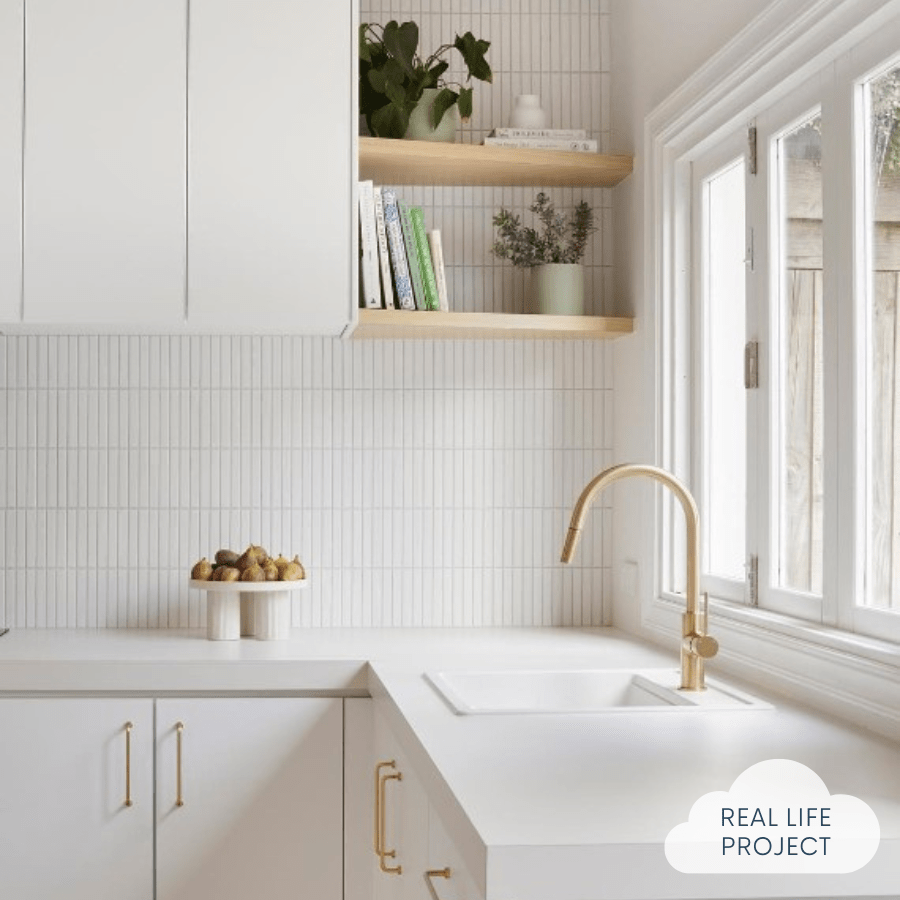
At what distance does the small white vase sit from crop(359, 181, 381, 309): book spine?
1.52 ft

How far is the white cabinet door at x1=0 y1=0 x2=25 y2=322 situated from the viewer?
301 cm

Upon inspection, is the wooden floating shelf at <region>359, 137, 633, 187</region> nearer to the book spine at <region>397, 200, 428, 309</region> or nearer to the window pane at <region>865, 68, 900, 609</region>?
the book spine at <region>397, 200, 428, 309</region>

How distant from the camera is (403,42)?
328 cm

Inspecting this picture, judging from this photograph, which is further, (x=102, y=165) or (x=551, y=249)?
(x=551, y=249)

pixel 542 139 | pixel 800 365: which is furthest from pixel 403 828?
pixel 542 139

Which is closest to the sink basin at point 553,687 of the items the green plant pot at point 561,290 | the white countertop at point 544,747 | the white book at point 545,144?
the white countertop at point 544,747

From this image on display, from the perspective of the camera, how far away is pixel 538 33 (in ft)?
11.7

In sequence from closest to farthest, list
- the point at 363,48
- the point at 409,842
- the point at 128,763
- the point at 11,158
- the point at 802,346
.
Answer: the point at 409,842 < the point at 802,346 < the point at 128,763 < the point at 11,158 < the point at 363,48

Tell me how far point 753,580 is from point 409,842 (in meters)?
0.91

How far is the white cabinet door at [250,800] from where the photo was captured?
285cm

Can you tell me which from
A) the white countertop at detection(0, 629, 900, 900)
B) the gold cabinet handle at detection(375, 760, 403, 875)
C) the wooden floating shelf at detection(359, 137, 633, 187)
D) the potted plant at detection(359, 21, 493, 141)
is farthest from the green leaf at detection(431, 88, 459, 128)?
the gold cabinet handle at detection(375, 760, 403, 875)

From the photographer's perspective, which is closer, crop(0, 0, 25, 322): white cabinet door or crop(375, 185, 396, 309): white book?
crop(0, 0, 25, 322): white cabinet door

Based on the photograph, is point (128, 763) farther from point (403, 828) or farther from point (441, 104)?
point (441, 104)

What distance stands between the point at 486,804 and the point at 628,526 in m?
1.95
